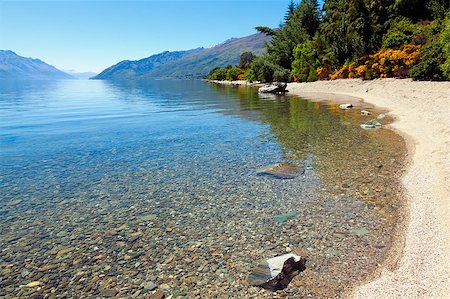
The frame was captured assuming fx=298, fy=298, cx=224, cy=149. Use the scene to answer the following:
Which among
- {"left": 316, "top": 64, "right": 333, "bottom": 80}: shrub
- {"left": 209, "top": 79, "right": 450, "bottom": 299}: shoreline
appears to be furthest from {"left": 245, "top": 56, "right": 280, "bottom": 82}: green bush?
{"left": 209, "top": 79, "right": 450, "bottom": 299}: shoreline

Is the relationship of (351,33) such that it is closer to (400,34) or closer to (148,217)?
(400,34)

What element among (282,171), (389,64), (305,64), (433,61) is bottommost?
(282,171)

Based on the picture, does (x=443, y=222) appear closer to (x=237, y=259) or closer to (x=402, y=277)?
(x=402, y=277)

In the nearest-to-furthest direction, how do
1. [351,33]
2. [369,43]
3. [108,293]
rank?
1. [108,293]
2. [369,43]
3. [351,33]

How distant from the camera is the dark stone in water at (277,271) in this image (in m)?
6.48

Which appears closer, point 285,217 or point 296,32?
point 285,217

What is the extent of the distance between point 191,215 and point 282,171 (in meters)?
5.40

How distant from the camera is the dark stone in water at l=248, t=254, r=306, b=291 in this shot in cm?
648

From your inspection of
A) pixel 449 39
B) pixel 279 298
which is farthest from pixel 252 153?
pixel 449 39

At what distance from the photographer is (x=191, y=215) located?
9.92 m

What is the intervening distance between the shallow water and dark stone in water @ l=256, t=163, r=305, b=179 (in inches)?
19.2

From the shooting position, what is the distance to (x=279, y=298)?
6.12 metres

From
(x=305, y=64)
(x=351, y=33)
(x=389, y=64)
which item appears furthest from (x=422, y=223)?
(x=305, y=64)

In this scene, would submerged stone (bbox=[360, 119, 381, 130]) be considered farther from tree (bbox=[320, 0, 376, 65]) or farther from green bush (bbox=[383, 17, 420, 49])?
tree (bbox=[320, 0, 376, 65])
